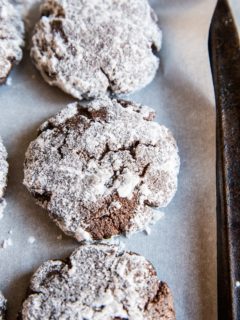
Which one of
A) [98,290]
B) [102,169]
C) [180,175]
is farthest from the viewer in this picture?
[180,175]

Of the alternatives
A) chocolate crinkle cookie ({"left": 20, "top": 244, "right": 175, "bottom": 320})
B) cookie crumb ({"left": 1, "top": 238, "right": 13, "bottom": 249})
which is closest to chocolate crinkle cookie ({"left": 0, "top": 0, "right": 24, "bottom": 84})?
cookie crumb ({"left": 1, "top": 238, "right": 13, "bottom": 249})

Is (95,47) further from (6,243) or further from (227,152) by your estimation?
(6,243)

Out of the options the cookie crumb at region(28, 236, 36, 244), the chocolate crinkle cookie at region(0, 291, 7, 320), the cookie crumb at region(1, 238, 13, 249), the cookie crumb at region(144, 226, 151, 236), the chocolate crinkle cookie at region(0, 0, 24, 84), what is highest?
the chocolate crinkle cookie at region(0, 0, 24, 84)

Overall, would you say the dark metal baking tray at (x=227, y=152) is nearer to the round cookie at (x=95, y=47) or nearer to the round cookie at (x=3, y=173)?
the round cookie at (x=95, y=47)

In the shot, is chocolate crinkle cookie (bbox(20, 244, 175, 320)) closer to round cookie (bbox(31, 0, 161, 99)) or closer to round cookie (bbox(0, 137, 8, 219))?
round cookie (bbox(0, 137, 8, 219))

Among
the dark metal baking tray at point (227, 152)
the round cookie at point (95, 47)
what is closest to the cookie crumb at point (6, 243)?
the round cookie at point (95, 47)

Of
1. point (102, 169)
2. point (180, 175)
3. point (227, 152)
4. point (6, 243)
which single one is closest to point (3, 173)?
point (6, 243)
